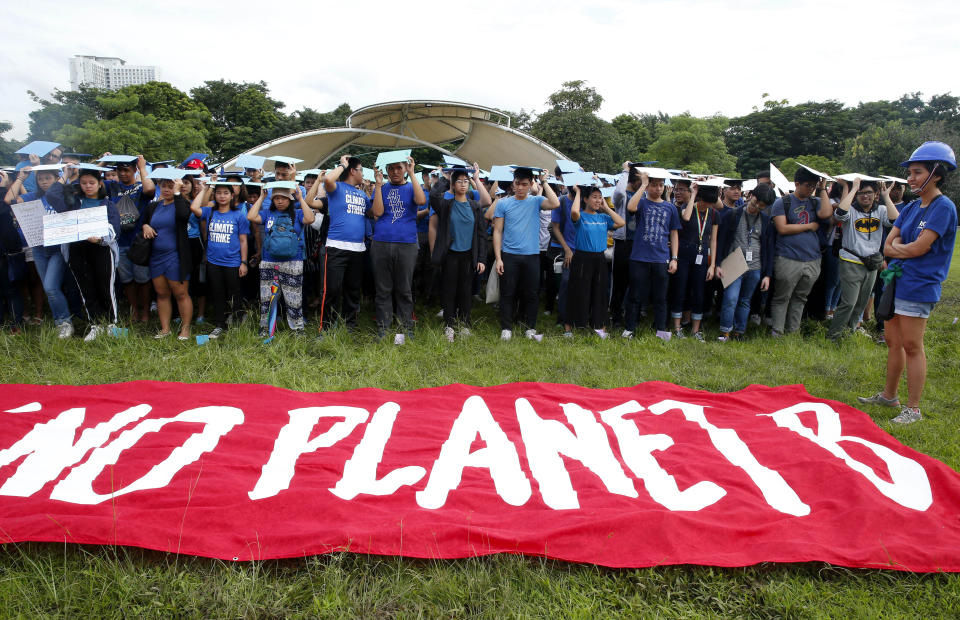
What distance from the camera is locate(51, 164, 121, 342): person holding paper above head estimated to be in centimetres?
664

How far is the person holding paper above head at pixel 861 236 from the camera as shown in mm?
7020

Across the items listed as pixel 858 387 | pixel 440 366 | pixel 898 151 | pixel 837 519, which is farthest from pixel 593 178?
pixel 898 151

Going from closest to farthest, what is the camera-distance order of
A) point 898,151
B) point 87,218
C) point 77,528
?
point 77,528 → point 87,218 → point 898,151

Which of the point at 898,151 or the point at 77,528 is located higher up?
the point at 898,151

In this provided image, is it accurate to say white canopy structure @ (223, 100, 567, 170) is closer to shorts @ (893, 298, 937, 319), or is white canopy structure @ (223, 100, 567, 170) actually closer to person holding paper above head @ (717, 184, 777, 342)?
person holding paper above head @ (717, 184, 777, 342)

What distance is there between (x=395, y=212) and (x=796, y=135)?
2588 inches

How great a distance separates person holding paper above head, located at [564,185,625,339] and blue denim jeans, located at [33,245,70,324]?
6082mm

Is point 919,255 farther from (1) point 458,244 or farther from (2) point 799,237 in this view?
(1) point 458,244

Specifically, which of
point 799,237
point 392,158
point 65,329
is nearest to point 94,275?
point 65,329

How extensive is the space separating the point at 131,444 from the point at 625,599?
344cm

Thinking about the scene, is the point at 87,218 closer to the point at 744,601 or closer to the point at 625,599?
the point at 625,599

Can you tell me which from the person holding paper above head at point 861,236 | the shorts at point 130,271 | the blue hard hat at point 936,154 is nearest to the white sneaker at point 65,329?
the shorts at point 130,271

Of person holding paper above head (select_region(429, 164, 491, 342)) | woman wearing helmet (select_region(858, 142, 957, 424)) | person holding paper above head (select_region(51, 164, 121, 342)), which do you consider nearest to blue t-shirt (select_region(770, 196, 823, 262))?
woman wearing helmet (select_region(858, 142, 957, 424))

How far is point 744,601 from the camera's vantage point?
9.17 feet
